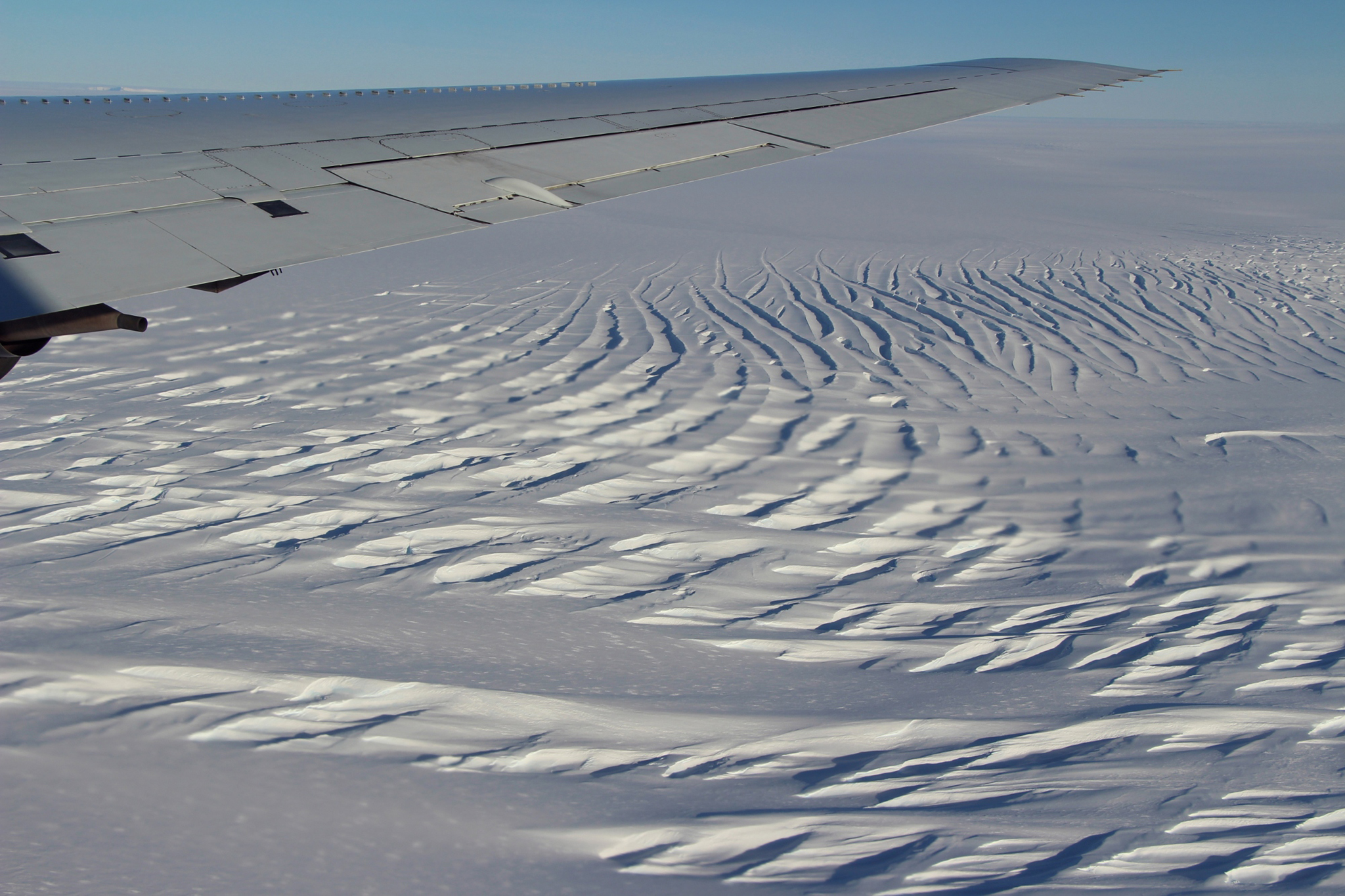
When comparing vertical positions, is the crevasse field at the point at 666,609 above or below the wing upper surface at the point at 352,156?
below

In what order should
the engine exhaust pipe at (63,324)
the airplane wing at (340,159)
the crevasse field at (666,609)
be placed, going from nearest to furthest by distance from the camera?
the engine exhaust pipe at (63,324) → the airplane wing at (340,159) → the crevasse field at (666,609)

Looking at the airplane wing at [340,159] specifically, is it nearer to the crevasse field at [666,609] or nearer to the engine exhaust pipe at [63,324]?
the engine exhaust pipe at [63,324]

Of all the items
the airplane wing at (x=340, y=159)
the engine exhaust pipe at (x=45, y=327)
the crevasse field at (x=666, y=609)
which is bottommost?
the crevasse field at (x=666, y=609)

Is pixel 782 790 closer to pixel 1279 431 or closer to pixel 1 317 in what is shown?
pixel 1 317

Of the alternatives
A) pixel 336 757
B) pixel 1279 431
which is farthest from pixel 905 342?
pixel 336 757

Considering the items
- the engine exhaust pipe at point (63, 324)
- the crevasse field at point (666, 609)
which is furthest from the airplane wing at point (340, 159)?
the crevasse field at point (666, 609)

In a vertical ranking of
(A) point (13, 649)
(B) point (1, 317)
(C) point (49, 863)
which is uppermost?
(B) point (1, 317)
